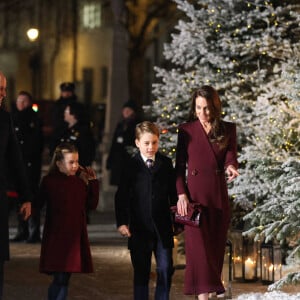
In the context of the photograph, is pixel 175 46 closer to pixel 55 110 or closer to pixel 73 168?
pixel 55 110

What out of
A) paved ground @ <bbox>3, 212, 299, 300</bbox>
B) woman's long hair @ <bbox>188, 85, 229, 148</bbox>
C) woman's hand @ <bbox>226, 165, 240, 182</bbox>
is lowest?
paved ground @ <bbox>3, 212, 299, 300</bbox>

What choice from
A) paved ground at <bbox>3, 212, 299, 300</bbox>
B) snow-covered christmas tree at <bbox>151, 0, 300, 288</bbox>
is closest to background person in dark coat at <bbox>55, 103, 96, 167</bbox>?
paved ground at <bbox>3, 212, 299, 300</bbox>

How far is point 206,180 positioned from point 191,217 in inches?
14.1

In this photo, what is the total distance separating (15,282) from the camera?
43.4 ft

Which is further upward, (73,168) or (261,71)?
(261,71)

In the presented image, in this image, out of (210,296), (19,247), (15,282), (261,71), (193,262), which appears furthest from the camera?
(19,247)

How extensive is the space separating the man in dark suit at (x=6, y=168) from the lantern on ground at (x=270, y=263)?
353 cm

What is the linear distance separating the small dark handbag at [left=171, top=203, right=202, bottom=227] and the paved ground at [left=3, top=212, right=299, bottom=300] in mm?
1531

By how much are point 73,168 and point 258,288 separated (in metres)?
2.65

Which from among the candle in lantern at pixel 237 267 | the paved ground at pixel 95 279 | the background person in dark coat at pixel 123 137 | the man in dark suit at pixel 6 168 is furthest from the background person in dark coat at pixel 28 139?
the man in dark suit at pixel 6 168

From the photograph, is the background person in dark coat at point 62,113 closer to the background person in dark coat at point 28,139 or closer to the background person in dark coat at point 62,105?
the background person in dark coat at point 62,105

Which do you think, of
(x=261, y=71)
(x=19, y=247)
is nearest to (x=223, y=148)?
(x=261, y=71)

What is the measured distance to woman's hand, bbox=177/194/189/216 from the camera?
10664mm

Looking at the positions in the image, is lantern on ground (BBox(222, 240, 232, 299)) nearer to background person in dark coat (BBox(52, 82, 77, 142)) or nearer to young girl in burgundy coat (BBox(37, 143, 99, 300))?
young girl in burgundy coat (BBox(37, 143, 99, 300))
